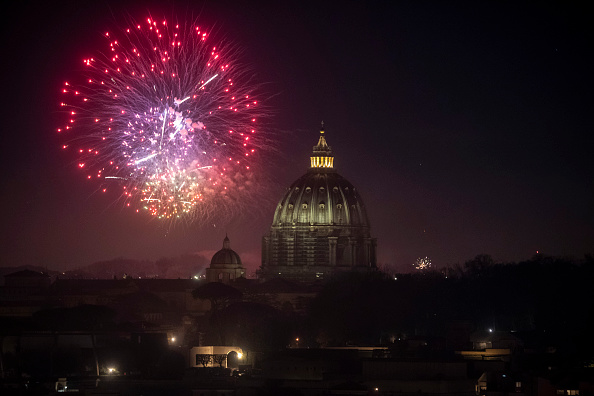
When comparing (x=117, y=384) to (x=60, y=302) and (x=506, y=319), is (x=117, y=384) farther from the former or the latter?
(x=60, y=302)

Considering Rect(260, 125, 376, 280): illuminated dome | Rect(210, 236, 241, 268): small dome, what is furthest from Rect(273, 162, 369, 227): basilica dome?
Rect(210, 236, 241, 268): small dome

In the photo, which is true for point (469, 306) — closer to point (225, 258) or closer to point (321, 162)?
point (225, 258)

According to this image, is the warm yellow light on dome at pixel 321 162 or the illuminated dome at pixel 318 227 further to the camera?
the warm yellow light on dome at pixel 321 162

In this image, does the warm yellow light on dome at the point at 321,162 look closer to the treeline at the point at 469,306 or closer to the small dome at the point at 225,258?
the small dome at the point at 225,258

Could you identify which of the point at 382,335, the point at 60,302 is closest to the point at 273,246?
the point at 60,302

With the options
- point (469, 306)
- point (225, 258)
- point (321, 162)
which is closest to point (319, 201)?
point (321, 162)

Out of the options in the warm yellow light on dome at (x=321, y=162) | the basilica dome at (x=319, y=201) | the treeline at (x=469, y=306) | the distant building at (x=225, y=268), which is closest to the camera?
the treeline at (x=469, y=306)

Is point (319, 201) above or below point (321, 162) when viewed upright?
below

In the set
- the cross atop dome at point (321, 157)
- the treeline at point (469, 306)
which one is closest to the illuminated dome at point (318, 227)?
the cross atop dome at point (321, 157)
